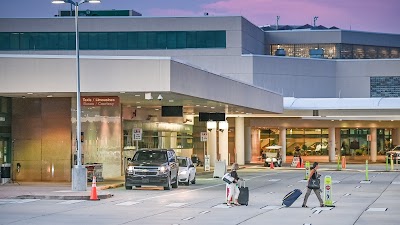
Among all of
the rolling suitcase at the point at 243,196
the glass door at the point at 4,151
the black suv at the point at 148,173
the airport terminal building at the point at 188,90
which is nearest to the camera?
the rolling suitcase at the point at 243,196

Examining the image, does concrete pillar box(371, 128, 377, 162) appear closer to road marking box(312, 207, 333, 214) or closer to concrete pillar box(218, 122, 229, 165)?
concrete pillar box(218, 122, 229, 165)

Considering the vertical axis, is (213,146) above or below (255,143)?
below

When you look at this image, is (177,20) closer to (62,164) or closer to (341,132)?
(341,132)

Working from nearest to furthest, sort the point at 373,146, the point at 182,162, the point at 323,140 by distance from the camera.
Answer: the point at 182,162
the point at 373,146
the point at 323,140

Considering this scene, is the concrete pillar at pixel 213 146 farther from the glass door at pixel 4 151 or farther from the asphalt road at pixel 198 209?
the asphalt road at pixel 198 209

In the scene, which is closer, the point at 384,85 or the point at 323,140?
the point at 384,85

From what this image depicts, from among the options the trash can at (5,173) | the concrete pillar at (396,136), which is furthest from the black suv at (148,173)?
the concrete pillar at (396,136)

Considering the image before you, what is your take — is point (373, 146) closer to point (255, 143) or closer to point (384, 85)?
point (384, 85)

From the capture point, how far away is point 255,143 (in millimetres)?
109625

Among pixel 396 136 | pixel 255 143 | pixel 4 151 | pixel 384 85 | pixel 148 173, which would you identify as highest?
pixel 384 85

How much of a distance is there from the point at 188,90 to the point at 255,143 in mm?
58388

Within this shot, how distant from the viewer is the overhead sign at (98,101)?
49688 mm

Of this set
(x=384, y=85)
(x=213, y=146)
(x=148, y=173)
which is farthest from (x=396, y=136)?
(x=148, y=173)

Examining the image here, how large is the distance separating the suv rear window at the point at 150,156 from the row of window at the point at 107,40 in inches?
1932
